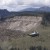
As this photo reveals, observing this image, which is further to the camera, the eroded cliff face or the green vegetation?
Answer: the eroded cliff face

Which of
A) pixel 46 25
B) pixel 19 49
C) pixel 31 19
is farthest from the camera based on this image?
pixel 31 19

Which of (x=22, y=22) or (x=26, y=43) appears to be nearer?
(x=26, y=43)

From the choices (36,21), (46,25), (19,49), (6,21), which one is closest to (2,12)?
(6,21)

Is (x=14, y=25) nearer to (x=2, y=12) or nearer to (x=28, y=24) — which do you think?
(x=28, y=24)

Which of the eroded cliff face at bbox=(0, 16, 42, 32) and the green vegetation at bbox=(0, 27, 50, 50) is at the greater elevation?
the green vegetation at bbox=(0, 27, 50, 50)

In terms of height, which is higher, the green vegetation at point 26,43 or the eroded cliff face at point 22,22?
the green vegetation at point 26,43

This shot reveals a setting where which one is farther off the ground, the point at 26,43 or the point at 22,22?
the point at 26,43

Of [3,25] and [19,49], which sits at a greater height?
[19,49]

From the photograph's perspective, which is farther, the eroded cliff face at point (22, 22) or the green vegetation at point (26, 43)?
the eroded cliff face at point (22, 22)
